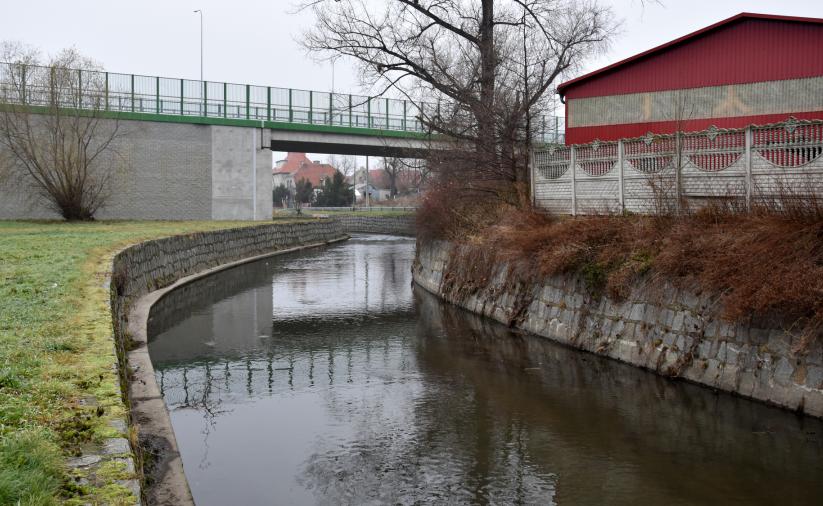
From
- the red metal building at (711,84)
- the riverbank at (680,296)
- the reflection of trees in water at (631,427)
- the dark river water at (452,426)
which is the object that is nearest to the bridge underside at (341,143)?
the red metal building at (711,84)

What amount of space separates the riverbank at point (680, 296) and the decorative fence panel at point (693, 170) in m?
0.69

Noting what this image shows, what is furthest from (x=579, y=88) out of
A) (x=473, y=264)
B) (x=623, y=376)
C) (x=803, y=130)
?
(x=623, y=376)

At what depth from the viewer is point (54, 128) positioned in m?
37.2

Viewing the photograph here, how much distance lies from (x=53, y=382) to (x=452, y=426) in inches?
169

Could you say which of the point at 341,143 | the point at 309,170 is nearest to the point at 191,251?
the point at 341,143

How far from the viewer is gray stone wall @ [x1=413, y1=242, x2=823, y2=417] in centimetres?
933

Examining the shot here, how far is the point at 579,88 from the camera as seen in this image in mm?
22547

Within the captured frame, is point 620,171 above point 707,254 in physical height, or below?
above

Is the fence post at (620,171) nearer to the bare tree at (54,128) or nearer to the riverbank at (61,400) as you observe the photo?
the riverbank at (61,400)

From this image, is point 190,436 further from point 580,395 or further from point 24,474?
point 580,395

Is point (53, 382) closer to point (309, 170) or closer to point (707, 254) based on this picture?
point (707, 254)

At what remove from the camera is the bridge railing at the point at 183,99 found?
37.2 meters

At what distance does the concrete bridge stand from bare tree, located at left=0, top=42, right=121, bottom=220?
10 centimetres

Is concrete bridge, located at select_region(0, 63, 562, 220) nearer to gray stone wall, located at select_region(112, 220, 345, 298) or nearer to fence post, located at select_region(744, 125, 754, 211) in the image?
gray stone wall, located at select_region(112, 220, 345, 298)
